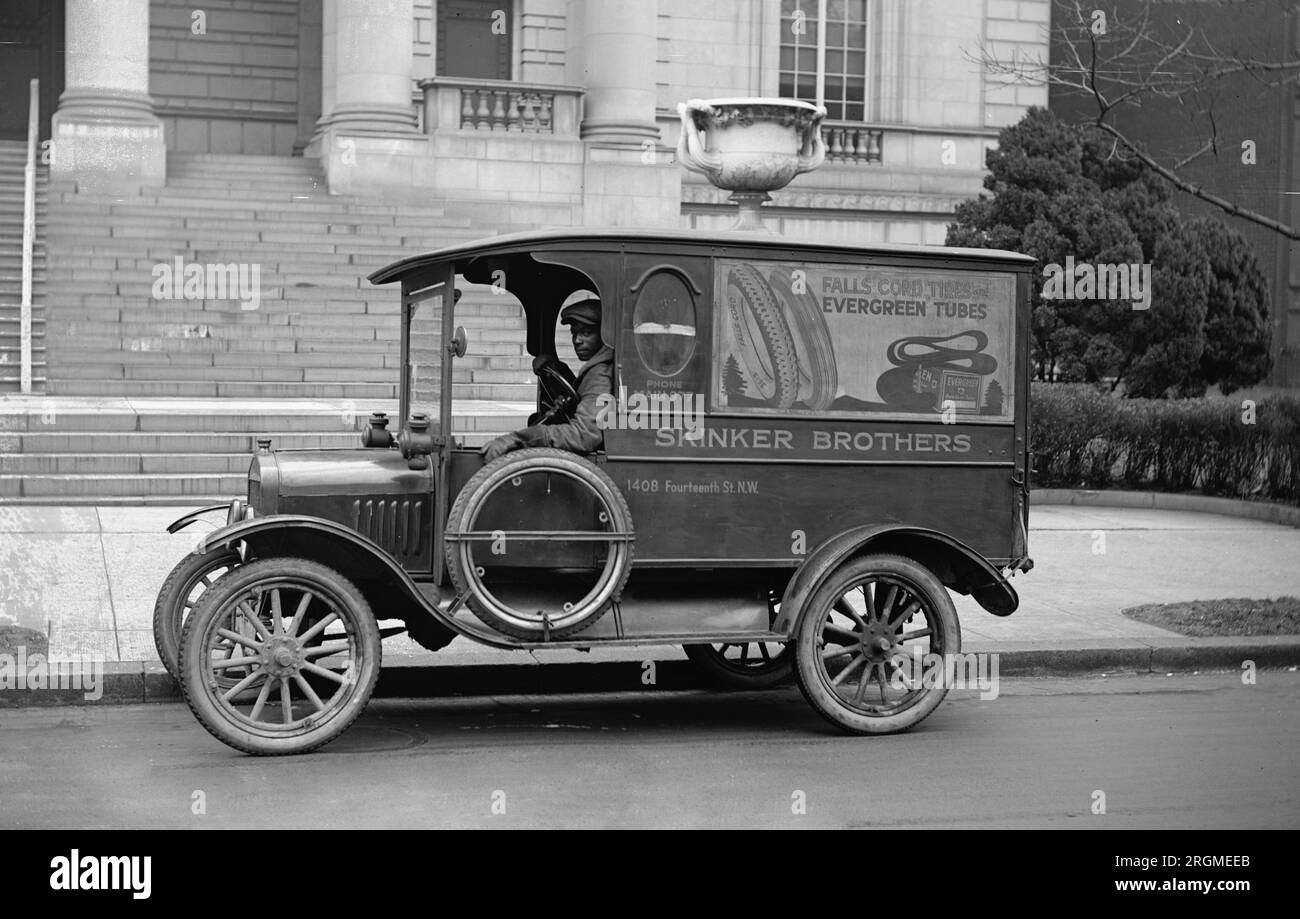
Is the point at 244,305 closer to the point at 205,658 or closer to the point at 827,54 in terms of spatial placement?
the point at 827,54

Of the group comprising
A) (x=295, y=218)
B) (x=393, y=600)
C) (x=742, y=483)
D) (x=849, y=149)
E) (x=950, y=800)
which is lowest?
(x=950, y=800)

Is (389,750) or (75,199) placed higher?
(75,199)

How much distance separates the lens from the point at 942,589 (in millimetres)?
8211

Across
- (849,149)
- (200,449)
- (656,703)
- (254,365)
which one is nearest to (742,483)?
(656,703)

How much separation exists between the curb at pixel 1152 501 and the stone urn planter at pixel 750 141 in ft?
13.4

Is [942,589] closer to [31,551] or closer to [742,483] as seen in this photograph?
[742,483]

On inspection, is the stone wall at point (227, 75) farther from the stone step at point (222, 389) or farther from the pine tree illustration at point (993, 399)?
the pine tree illustration at point (993, 399)

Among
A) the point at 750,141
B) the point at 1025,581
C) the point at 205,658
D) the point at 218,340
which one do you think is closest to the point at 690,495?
the point at 205,658

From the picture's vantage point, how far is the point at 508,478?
7727 millimetres

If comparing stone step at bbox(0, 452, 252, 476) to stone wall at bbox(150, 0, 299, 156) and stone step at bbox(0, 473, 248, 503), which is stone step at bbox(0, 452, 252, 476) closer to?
stone step at bbox(0, 473, 248, 503)

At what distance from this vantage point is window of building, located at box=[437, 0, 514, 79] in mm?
30812

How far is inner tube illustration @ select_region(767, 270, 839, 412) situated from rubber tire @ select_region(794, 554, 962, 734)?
779mm

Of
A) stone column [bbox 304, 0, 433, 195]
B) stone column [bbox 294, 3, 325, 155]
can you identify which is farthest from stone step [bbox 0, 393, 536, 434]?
stone column [bbox 294, 3, 325, 155]

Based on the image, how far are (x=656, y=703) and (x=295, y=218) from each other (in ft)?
55.5
